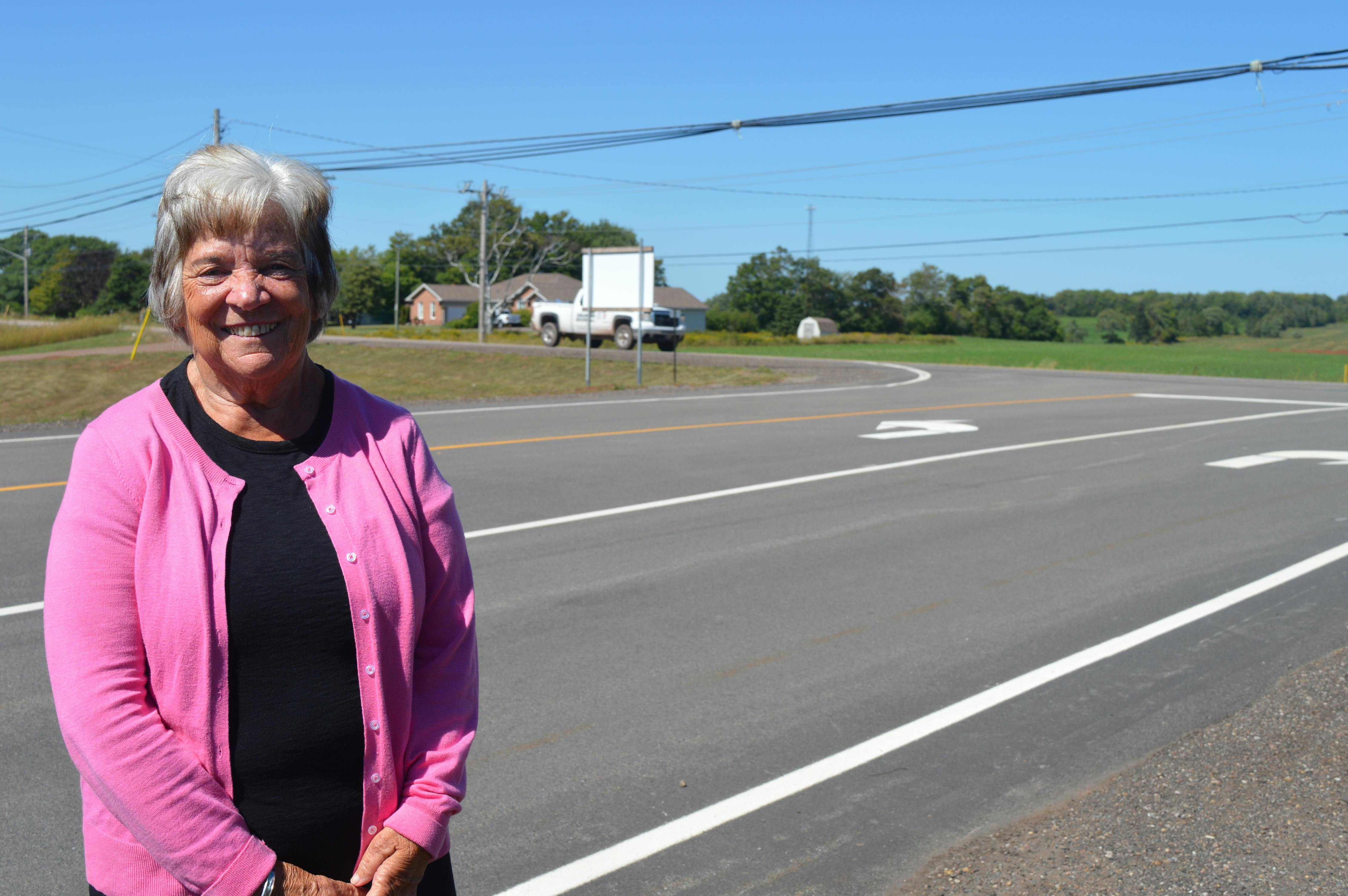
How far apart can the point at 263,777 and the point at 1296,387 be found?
110ft

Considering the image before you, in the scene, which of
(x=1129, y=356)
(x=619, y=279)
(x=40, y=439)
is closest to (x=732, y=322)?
(x=1129, y=356)

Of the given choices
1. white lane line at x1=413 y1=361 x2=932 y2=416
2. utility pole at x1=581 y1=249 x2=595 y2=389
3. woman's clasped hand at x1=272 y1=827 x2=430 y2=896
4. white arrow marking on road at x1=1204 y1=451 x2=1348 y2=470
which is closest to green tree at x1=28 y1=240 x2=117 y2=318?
utility pole at x1=581 y1=249 x2=595 y2=389

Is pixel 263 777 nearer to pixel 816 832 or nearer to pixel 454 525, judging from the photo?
pixel 454 525

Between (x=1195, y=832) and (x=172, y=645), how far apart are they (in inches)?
136

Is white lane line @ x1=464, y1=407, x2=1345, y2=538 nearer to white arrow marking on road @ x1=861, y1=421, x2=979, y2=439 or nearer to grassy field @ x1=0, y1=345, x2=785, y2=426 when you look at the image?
white arrow marking on road @ x1=861, y1=421, x2=979, y2=439

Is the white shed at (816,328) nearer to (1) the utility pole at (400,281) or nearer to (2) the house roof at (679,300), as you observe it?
(2) the house roof at (679,300)

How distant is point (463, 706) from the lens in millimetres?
2250

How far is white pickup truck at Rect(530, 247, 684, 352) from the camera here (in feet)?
87.1

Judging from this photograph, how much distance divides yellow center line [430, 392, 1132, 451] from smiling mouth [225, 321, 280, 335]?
10725 millimetres

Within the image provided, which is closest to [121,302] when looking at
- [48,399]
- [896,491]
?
[48,399]

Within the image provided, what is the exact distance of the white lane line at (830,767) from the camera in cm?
361

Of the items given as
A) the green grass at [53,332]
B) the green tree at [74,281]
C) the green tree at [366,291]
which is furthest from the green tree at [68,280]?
the green grass at [53,332]

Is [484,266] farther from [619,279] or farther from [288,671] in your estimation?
[288,671]

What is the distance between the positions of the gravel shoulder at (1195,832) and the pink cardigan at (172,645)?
2.15 meters
